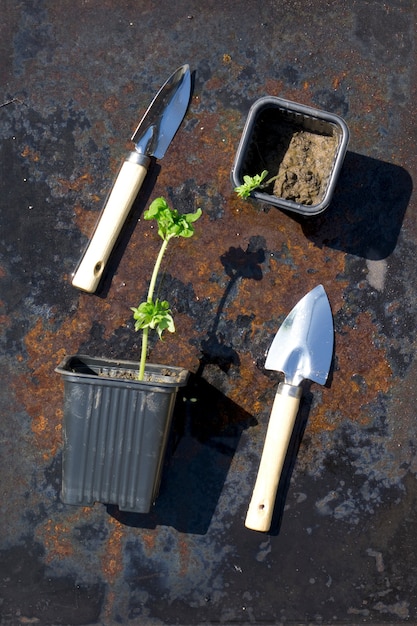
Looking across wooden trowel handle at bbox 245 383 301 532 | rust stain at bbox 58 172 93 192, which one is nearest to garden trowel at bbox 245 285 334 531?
wooden trowel handle at bbox 245 383 301 532

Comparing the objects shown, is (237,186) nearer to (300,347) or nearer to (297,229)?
(297,229)

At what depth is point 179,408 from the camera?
1.50 m

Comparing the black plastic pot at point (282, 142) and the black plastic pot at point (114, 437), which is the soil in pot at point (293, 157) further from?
the black plastic pot at point (114, 437)

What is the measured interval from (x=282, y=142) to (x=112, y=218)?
41cm

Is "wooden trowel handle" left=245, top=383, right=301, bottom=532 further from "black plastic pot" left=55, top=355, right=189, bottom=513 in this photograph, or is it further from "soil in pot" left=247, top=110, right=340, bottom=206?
"soil in pot" left=247, top=110, right=340, bottom=206

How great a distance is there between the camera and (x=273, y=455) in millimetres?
1429

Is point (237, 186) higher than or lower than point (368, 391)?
higher

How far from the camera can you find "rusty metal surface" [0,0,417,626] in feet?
4.92

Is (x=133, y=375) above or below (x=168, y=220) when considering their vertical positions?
below

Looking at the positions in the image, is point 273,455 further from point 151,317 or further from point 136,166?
point 136,166

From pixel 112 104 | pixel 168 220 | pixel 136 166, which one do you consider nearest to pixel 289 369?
pixel 168 220

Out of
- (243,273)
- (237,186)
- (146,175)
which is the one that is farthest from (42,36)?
(243,273)

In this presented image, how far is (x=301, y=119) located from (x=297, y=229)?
0.24 metres

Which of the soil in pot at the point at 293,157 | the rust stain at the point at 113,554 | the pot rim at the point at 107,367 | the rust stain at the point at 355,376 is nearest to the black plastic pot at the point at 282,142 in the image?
the soil in pot at the point at 293,157
